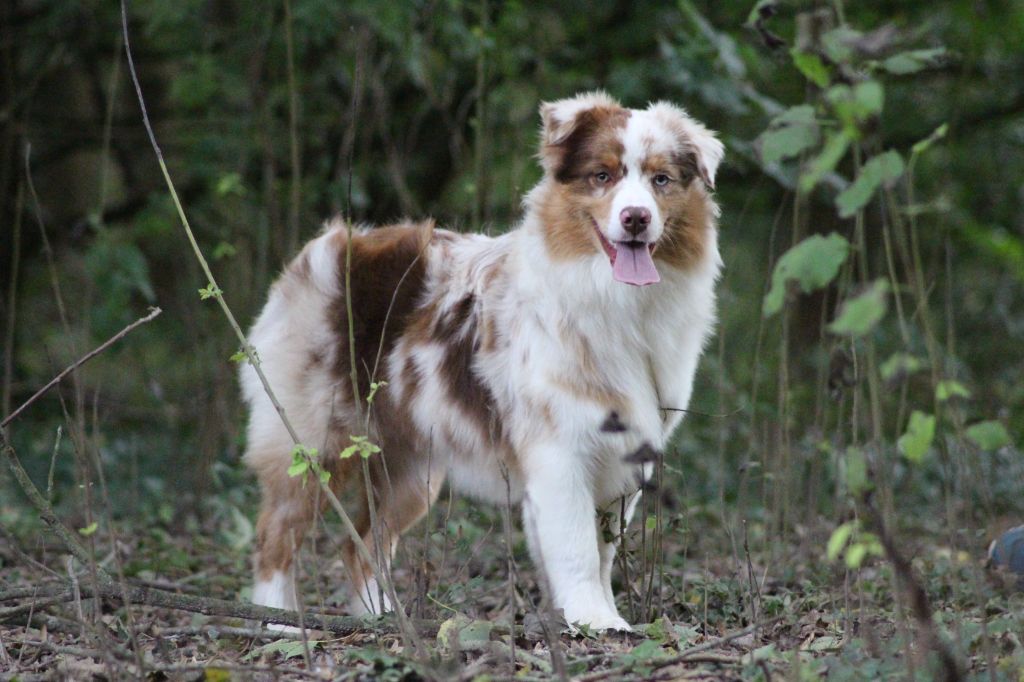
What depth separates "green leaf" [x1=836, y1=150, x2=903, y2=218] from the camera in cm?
254

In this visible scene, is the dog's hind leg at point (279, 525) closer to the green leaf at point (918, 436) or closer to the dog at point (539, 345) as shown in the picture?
the dog at point (539, 345)

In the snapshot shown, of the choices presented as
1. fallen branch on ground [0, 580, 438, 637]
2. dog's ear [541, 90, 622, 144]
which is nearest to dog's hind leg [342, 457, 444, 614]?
fallen branch on ground [0, 580, 438, 637]

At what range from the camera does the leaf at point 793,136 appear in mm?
2682

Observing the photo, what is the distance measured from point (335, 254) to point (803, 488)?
11.6 ft

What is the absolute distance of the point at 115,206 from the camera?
9695 millimetres

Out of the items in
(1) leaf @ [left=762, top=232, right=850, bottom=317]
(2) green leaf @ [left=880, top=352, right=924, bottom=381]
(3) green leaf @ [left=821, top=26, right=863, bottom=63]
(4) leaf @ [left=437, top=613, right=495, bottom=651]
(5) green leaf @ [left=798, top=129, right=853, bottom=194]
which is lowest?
(4) leaf @ [left=437, top=613, right=495, bottom=651]

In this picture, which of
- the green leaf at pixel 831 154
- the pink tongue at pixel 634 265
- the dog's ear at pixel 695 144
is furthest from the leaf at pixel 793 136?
the dog's ear at pixel 695 144

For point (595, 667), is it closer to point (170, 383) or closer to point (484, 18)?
point (484, 18)

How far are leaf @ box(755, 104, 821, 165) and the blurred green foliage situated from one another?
127 inches

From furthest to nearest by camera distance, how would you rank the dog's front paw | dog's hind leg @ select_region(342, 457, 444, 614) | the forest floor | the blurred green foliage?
the blurred green foliage < dog's hind leg @ select_region(342, 457, 444, 614) < the dog's front paw < the forest floor

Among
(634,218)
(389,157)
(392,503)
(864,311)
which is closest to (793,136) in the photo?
(864,311)

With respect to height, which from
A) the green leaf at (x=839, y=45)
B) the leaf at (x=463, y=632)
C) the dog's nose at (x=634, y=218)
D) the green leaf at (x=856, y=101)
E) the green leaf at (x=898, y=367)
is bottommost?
the leaf at (x=463, y=632)

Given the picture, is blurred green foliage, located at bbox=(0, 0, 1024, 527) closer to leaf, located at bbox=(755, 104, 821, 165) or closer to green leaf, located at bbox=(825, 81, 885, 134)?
leaf, located at bbox=(755, 104, 821, 165)

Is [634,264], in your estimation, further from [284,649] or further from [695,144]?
[284,649]
